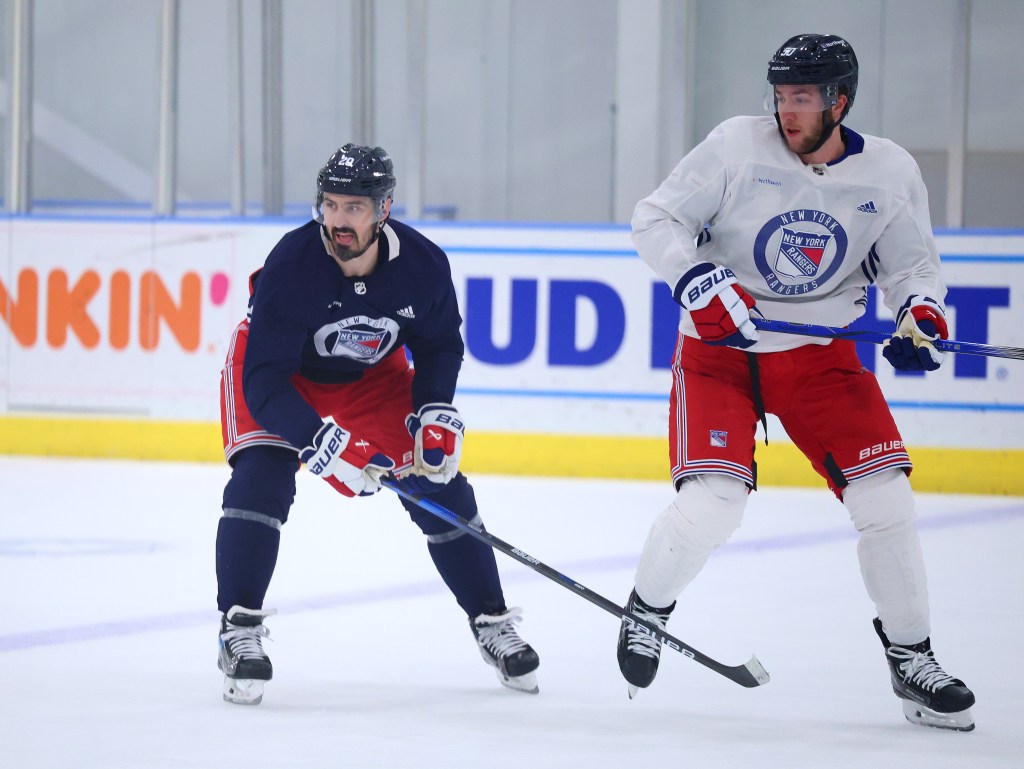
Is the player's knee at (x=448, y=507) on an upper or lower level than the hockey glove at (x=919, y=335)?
lower

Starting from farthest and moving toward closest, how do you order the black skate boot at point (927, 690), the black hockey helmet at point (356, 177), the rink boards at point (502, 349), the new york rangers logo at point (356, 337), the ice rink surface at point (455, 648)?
1. the rink boards at point (502, 349)
2. the new york rangers logo at point (356, 337)
3. the black hockey helmet at point (356, 177)
4. the black skate boot at point (927, 690)
5. the ice rink surface at point (455, 648)

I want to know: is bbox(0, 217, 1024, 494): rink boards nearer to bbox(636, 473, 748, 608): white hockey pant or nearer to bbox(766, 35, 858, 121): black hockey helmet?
bbox(766, 35, 858, 121): black hockey helmet

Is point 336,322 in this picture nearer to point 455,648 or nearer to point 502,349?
point 455,648

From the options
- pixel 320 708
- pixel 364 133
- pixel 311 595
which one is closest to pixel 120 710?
pixel 320 708

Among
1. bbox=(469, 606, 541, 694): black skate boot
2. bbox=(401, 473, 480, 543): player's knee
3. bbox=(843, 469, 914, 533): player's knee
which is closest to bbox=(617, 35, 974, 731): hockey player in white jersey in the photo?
bbox=(843, 469, 914, 533): player's knee

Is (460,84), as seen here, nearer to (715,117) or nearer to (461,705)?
(715,117)

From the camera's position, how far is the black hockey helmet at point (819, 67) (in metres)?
2.56

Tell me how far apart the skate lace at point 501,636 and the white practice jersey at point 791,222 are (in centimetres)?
68

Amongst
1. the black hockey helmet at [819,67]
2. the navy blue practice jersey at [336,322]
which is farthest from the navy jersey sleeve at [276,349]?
the black hockey helmet at [819,67]

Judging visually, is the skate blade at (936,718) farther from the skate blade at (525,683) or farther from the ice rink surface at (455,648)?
the skate blade at (525,683)

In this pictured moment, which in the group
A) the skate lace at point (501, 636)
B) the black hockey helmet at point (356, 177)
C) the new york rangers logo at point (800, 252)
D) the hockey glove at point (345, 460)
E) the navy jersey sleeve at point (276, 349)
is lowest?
the skate lace at point (501, 636)

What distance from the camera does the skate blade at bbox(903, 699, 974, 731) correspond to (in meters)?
2.49

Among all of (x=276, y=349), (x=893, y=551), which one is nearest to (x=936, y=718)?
(x=893, y=551)

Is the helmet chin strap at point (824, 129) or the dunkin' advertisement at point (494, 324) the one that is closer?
the helmet chin strap at point (824, 129)
